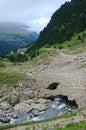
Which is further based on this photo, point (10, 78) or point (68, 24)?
point (68, 24)

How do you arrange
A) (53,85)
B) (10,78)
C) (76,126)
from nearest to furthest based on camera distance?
1. (76,126)
2. (53,85)
3. (10,78)

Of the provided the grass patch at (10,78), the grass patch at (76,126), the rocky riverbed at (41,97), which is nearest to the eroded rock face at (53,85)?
the rocky riverbed at (41,97)

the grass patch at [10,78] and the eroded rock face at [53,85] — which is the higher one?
the grass patch at [10,78]

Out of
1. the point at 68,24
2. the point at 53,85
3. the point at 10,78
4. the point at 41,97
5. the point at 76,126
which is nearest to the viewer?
the point at 76,126

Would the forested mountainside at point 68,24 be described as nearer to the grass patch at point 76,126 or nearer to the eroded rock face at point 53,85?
the eroded rock face at point 53,85

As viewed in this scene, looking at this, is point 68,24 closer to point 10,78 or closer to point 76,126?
point 10,78

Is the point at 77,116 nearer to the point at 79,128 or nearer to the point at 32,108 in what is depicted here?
the point at 79,128

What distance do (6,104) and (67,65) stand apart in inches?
1395

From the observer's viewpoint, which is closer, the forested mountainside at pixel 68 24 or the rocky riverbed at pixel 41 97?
the rocky riverbed at pixel 41 97

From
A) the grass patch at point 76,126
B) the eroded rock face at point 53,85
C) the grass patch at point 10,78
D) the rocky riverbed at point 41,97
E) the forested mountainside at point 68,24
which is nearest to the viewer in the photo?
the grass patch at point 76,126

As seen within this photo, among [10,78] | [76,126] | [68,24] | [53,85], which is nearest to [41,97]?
[53,85]

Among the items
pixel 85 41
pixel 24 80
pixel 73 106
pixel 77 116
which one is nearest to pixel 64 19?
pixel 85 41

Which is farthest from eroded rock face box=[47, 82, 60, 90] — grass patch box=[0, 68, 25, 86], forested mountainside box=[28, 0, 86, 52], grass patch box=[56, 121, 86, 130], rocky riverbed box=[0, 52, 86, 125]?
forested mountainside box=[28, 0, 86, 52]

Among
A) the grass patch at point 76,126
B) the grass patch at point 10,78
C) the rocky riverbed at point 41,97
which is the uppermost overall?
the grass patch at point 76,126
